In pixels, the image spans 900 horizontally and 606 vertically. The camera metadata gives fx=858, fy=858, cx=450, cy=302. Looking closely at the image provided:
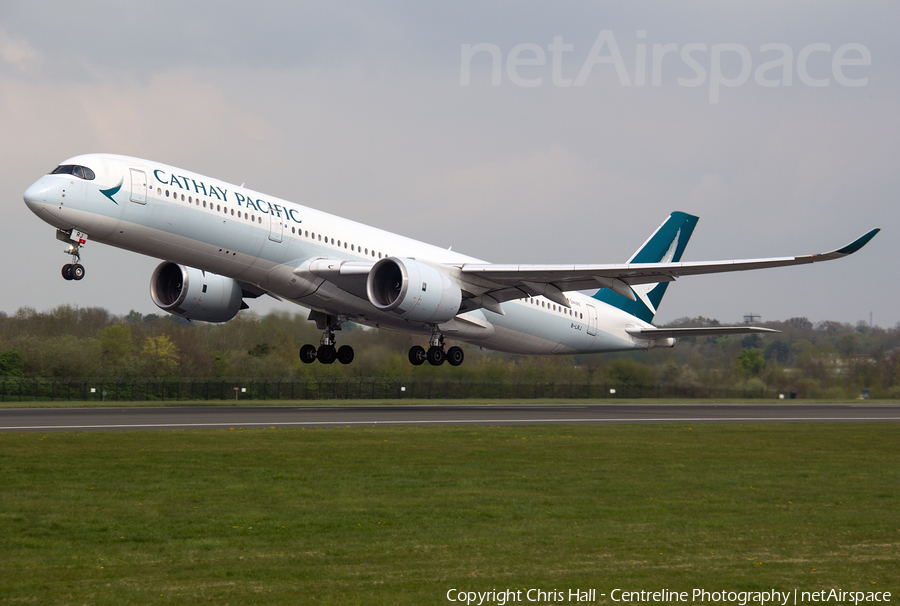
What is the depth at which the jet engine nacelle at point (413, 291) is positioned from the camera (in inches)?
1155

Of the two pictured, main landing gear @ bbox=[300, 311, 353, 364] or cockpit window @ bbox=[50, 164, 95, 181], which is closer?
cockpit window @ bbox=[50, 164, 95, 181]

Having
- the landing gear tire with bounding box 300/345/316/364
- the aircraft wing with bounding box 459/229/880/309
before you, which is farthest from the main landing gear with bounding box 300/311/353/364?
the aircraft wing with bounding box 459/229/880/309

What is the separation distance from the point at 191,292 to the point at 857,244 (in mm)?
23661

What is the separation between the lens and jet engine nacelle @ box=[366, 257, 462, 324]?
1155 inches

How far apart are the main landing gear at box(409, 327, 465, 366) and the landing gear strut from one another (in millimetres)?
13873

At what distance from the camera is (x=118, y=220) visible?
25.5m

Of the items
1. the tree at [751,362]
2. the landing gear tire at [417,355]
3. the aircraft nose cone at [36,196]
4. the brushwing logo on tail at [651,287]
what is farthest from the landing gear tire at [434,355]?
the tree at [751,362]

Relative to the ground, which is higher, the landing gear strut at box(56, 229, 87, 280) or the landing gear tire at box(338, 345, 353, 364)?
the landing gear strut at box(56, 229, 87, 280)

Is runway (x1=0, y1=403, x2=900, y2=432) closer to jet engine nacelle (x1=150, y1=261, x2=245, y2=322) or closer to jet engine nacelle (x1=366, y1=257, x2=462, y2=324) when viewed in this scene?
jet engine nacelle (x1=150, y1=261, x2=245, y2=322)

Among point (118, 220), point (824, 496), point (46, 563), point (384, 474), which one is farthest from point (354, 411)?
point (46, 563)

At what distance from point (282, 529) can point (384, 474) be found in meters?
5.72

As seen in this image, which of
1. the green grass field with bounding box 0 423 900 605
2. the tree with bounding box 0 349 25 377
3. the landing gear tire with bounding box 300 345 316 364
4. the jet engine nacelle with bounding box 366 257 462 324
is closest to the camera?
the green grass field with bounding box 0 423 900 605

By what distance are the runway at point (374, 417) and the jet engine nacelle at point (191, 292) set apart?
4.29 metres

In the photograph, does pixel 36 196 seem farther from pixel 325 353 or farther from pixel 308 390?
pixel 308 390
